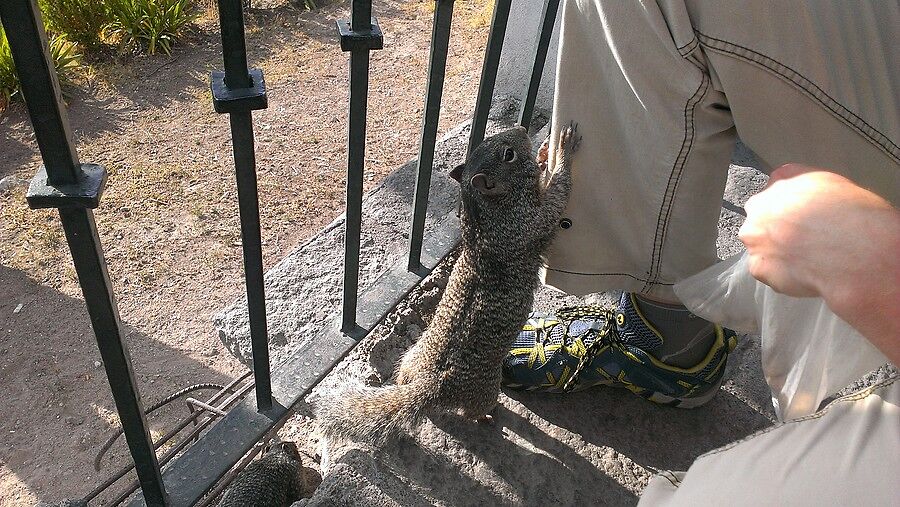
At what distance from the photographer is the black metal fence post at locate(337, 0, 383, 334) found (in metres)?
1.65

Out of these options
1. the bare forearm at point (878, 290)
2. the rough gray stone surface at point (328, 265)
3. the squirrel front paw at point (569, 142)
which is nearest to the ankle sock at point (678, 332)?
the squirrel front paw at point (569, 142)

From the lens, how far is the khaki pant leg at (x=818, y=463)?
1016 millimetres

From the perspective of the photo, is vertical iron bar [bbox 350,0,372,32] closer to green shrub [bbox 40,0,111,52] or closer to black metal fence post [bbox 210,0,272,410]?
black metal fence post [bbox 210,0,272,410]

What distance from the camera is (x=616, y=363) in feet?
7.33

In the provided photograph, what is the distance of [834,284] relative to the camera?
3.28 feet

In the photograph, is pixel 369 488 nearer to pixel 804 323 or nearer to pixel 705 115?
pixel 804 323

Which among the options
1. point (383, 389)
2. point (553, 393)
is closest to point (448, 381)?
point (383, 389)

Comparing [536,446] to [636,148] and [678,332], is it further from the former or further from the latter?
[636,148]

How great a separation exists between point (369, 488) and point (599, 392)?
34.9 inches

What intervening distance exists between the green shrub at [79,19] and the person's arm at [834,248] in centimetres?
704

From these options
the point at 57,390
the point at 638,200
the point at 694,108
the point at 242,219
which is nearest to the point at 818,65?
the point at 694,108

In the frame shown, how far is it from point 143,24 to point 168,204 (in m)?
2.79

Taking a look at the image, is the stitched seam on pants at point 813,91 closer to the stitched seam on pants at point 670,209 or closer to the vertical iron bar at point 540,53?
the stitched seam on pants at point 670,209

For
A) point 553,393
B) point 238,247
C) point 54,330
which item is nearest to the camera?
point 553,393
